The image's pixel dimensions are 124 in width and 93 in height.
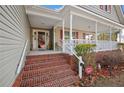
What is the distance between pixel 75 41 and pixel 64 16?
7.19 feet

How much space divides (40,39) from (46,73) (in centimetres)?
705

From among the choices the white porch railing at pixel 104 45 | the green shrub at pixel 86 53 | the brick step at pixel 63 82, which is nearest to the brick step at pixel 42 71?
the brick step at pixel 63 82

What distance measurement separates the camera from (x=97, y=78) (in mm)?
5902

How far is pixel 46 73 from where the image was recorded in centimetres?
508

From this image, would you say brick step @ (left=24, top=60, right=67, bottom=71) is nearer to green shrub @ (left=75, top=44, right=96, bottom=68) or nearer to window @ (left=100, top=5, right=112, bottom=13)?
green shrub @ (left=75, top=44, right=96, bottom=68)

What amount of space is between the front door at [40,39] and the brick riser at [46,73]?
5.36 metres

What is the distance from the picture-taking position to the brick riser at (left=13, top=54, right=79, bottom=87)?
4.45 m

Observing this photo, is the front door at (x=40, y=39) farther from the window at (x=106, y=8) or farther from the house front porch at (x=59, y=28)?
the window at (x=106, y=8)

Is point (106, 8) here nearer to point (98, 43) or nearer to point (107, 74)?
point (98, 43)

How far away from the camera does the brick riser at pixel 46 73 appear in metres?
4.45

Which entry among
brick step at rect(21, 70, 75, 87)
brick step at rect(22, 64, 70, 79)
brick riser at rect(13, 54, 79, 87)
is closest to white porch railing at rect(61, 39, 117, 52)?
brick riser at rect(13, 54, 79, 87)

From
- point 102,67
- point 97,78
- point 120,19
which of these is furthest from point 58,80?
point 120,19

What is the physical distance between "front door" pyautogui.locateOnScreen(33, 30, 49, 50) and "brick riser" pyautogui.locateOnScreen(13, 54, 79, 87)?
Answer: 211 inches
